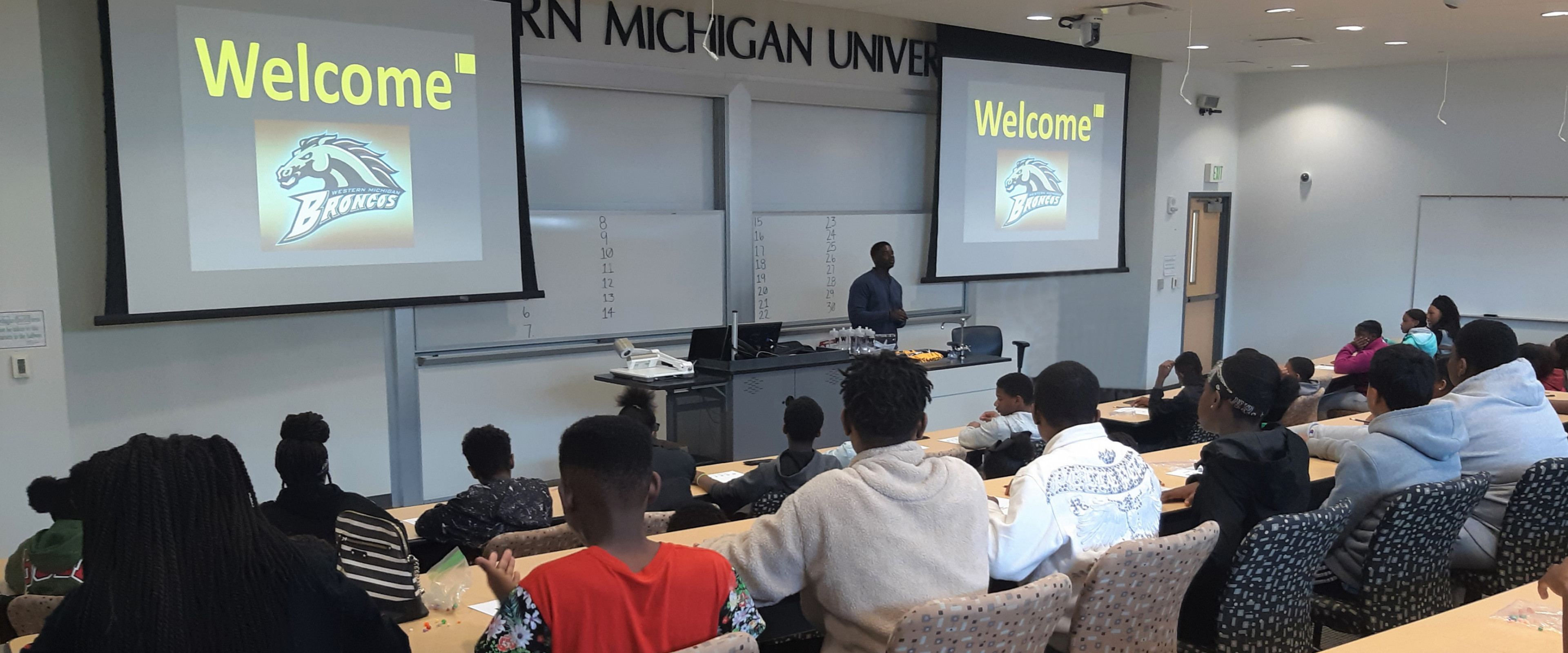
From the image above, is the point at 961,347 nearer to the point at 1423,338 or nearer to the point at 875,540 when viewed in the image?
the point at 1423,338

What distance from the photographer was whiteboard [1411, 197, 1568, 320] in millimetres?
8578

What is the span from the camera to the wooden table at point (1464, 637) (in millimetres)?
2062

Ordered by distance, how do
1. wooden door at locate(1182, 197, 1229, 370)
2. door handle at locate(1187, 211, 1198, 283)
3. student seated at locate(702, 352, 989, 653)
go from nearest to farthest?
student seated at locate(702, 352, 989, 653)
door handle at locate(1187, 211, 1198, 283)
wooden door at locate(1182, 197, 1229, 370)

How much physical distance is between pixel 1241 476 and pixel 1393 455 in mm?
567

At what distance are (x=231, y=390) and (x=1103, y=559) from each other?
4438mm

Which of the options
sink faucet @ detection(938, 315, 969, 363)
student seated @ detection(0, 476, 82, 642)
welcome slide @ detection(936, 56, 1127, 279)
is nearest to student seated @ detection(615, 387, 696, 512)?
student seated @ detection(0, 476, 82, 642)

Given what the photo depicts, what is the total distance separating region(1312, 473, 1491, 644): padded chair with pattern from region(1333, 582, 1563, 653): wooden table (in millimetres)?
563

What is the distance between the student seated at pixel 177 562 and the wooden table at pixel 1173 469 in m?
2.19

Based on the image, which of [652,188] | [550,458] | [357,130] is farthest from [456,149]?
[550,458]

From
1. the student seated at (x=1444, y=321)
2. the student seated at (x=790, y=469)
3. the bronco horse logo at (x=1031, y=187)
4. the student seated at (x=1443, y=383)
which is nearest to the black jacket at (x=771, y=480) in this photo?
the student seated at (x=790, y=469)

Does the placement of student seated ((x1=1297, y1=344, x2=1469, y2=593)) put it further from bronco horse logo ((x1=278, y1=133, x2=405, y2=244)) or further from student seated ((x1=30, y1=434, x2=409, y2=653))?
bronco horse logo ((x1=278, y1=133, x2=405, y2=244))

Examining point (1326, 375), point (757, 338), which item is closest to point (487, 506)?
point (757, 338)

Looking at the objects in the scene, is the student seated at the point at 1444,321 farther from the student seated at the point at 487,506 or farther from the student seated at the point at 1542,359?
the student seated at the point at 487,506

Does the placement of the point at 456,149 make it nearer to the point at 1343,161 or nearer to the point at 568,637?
the point at 568,637
